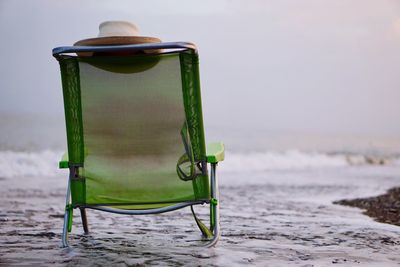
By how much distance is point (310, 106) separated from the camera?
4094 cm

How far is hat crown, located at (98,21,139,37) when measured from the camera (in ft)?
13.6

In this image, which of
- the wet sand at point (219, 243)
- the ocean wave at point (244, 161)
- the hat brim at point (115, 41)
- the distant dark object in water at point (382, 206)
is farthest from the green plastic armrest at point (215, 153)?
the ocean wave at point (244, 161)

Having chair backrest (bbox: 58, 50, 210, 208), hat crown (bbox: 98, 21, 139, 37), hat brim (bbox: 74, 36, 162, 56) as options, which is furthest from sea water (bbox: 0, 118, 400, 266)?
hat crown (bbox: 98, 21, 139, 37)

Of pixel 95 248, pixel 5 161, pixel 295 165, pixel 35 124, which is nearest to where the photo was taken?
pixel 95 248

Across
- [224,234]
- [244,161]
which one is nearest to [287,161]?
[244,161]

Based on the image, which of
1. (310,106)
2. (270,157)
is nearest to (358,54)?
(310,106)

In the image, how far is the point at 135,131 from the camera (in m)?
3.78

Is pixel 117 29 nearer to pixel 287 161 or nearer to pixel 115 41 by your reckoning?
pixel 115 41

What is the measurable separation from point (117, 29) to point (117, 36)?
14.4 inches

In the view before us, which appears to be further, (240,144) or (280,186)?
(240,144)

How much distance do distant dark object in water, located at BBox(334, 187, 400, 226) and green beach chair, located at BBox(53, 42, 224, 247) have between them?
261cm

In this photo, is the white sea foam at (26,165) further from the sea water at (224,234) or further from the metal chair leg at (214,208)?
the metal chair leg at (214,208)

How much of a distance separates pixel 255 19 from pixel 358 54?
24.0 ft

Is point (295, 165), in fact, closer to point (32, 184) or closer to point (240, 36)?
point (32, 184)
